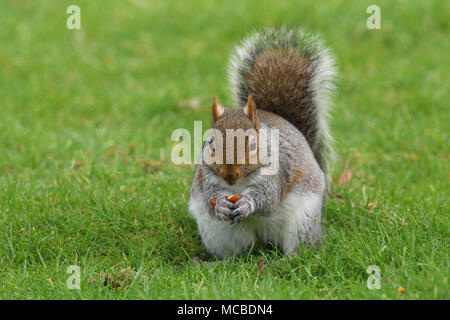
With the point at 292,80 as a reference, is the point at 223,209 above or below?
below

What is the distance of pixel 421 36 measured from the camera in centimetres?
446

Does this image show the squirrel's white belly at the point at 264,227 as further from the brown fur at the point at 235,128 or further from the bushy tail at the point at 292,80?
the bushy tail at the point at 292,80

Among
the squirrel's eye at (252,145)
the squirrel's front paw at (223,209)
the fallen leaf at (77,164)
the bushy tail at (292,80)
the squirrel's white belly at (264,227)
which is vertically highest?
the bushy tail at (292,80)

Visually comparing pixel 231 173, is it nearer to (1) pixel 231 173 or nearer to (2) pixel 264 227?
(1) pixel 231 173

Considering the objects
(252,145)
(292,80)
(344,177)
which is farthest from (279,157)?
(344,177)

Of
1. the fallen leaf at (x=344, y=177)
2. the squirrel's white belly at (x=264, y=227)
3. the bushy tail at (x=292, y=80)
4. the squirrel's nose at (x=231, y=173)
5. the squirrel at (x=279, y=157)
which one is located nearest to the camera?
the squirrel's nose at (x=231, y=173)

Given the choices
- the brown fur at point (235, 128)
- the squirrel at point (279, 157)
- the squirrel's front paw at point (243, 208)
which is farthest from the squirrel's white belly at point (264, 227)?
the brown fur at point (235, 128)

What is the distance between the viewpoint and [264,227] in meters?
2.24

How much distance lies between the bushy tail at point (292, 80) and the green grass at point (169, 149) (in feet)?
1.11

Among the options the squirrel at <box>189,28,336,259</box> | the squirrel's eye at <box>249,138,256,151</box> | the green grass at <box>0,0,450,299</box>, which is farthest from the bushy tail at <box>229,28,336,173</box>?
the squirrel's eye at <box>249,138,256,151</box>

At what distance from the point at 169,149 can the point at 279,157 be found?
122 cm

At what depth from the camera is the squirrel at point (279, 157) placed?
2.05 metres

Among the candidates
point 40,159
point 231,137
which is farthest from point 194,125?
point 231,137

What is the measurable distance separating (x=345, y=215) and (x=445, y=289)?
31.1 inches
